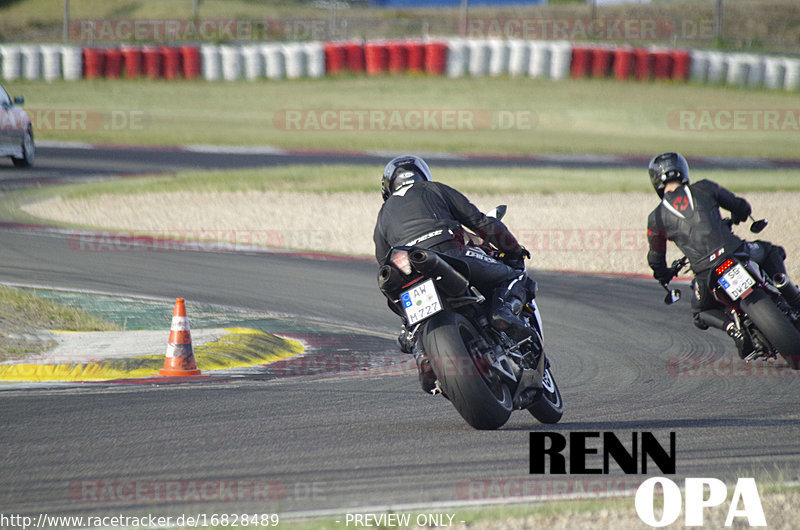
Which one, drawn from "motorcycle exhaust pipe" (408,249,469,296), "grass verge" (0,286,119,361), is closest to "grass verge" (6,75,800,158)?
"grass verge" (0,286,119,361)

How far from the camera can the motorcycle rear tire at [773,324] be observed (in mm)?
7824

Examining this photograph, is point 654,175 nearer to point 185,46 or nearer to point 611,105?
point 611,105

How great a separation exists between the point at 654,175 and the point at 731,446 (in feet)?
10.9

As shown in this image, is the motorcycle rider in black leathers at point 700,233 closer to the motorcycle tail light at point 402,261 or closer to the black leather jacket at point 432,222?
the black leather jacket at point 432,222

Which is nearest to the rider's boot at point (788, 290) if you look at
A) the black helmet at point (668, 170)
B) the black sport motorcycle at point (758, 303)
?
the black sport motorcycle at point (758, 303)

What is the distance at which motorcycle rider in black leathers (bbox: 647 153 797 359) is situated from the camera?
824 cm

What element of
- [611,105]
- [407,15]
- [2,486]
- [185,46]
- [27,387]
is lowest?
[2,486]

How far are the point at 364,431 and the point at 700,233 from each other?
3531mm

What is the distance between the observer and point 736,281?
8016 millimetres

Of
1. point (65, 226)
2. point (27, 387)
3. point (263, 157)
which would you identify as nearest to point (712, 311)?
point (27, 387)

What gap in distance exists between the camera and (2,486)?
16.1 feet

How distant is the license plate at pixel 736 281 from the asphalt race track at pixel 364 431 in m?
0.60

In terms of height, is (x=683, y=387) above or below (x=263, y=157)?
below

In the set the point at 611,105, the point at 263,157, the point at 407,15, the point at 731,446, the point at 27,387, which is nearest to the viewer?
the point at 731,446
